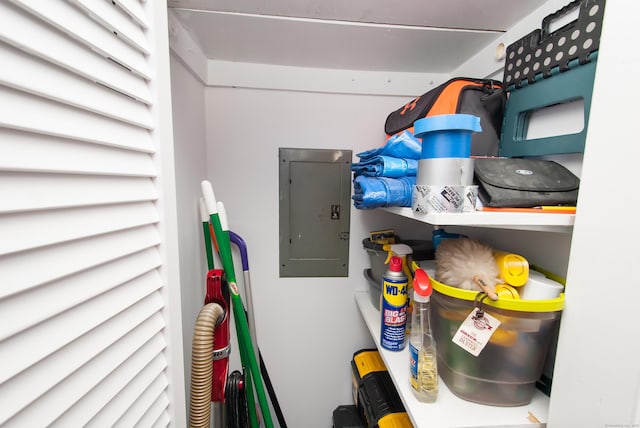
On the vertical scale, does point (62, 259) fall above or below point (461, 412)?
above

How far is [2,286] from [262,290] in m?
1.15

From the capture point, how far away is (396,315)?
85 centimetres

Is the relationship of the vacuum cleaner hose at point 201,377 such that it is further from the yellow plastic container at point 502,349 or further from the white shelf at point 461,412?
the yellow plastic container at point 502,349

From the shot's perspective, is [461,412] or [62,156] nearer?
[62,156]

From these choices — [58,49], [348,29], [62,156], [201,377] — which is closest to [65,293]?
[62,156]

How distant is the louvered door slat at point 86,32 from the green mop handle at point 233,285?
54cm

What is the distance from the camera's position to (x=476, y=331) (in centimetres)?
62

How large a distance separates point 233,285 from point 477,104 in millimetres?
1099

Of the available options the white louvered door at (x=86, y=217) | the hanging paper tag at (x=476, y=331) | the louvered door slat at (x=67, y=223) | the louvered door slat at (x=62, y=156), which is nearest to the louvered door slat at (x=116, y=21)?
the white louvered door at (x=86, y=217)

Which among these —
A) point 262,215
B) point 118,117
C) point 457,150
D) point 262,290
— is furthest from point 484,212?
point 262,290

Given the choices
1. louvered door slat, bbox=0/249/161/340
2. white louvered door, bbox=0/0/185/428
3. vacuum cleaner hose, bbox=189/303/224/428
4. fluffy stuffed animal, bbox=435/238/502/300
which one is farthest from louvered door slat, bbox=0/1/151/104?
fluffy stuffed animal, bbox=435/238/502/300

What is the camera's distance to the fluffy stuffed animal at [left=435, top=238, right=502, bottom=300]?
0.65m

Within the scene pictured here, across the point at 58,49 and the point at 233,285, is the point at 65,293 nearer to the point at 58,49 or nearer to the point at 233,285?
the point at 58,49

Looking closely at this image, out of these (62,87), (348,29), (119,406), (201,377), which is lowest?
(201,377)
